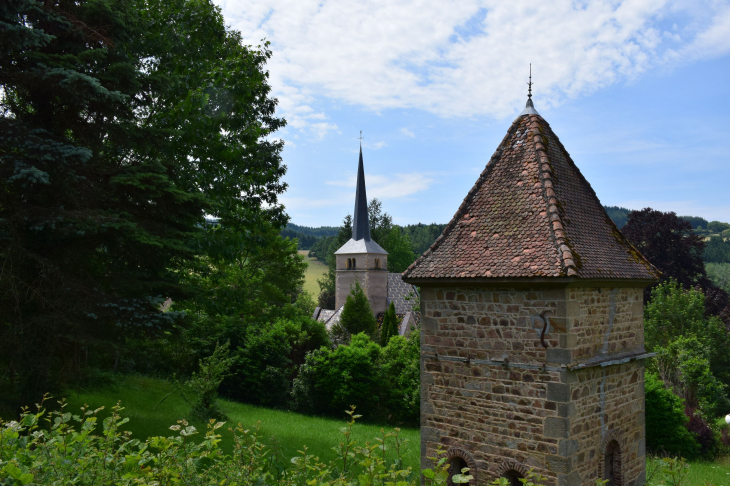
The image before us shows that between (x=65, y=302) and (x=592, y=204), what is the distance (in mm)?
9619

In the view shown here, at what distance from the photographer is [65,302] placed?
922 cm

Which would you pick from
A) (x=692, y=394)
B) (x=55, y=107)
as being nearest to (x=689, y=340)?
(x=692, y=394)

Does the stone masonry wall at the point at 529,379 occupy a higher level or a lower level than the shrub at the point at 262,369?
higher

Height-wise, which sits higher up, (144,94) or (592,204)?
(144,94)

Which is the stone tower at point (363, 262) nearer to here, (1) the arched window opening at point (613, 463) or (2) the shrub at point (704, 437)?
(2) the shrub at point (704, 437)

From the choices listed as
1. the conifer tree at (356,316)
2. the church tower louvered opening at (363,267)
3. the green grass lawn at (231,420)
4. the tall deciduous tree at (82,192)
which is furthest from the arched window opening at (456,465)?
the church tower louvered opening at (363,267)

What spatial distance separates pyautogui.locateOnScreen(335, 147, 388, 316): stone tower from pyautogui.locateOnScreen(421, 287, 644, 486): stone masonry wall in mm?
34134

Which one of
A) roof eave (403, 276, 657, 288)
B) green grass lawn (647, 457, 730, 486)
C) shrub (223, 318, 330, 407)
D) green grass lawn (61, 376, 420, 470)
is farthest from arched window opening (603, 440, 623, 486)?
shrub (223, 318, 330, 407)

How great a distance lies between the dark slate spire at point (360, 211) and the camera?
4266cm

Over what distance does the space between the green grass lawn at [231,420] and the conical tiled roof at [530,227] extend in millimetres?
5944

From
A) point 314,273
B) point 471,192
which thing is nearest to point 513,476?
point 471,192

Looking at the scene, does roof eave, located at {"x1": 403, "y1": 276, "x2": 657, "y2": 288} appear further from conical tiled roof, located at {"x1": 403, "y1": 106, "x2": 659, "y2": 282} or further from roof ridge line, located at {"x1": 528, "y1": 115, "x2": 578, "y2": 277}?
roof ridge line, located at {"x1": 528, "y1": 115, "x2": 578, "y2": 277}

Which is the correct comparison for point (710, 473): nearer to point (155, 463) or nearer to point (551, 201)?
point (551, 201)

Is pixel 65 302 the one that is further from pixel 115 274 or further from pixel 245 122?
pixel 245 122
